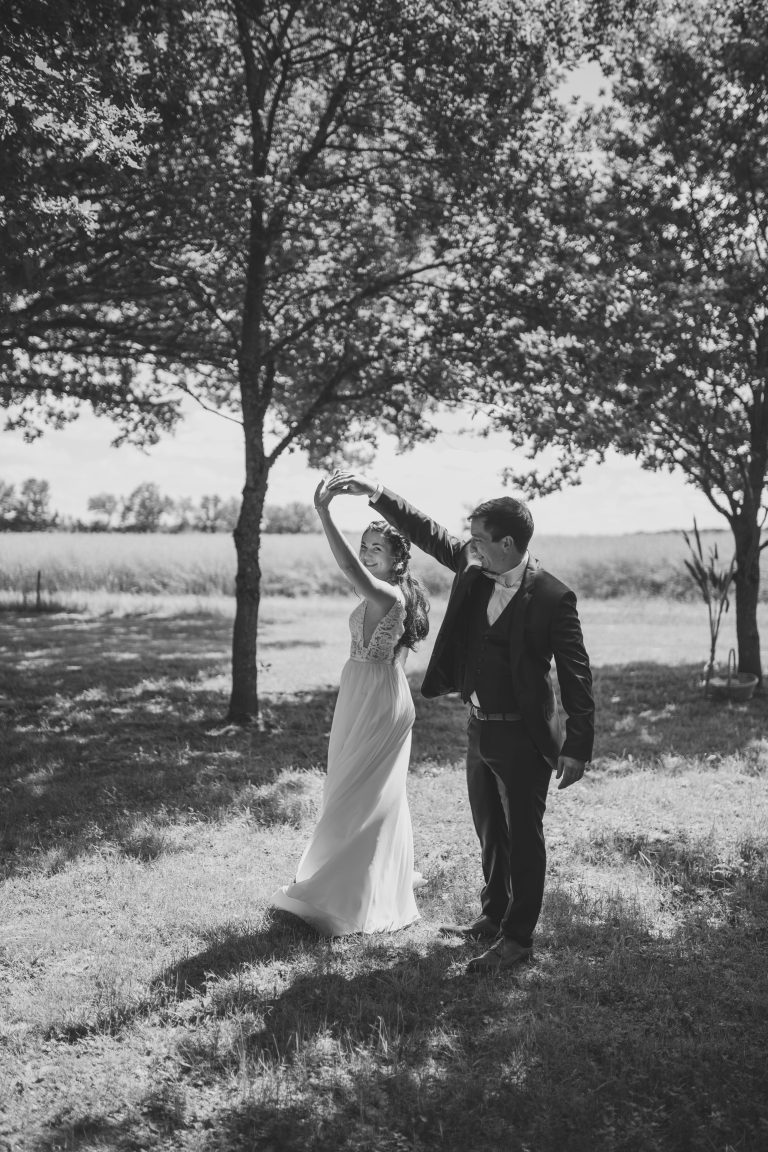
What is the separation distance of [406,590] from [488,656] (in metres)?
0.99

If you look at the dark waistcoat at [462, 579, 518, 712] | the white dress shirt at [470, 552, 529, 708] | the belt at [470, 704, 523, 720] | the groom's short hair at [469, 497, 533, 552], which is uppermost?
the groom's short hair at [469, 497, 533, 552]

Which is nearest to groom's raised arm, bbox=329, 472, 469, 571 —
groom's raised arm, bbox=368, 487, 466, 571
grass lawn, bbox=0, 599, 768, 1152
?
groom's raised arm, bbox=368, 487, 466, 571

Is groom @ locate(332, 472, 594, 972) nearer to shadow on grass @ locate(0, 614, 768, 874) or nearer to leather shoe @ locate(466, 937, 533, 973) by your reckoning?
leather shoe @ locate(466, 937, 533, 973)

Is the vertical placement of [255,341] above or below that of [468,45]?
below

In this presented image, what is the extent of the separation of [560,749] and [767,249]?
1223cm

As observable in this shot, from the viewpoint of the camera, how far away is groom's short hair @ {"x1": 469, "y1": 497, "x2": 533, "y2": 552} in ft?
14.8

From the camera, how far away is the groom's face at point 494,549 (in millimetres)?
4535

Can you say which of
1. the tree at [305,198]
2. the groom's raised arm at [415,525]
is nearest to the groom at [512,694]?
the groom's raised arm at [415,525]

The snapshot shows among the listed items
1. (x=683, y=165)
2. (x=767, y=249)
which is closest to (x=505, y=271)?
(x=683, y=165)

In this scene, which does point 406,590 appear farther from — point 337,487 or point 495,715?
point 495,715

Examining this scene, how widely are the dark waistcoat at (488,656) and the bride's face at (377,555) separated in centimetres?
76

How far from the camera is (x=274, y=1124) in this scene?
3.32 m

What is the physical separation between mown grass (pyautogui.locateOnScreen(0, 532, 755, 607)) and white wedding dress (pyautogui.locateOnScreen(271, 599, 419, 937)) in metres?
23.7

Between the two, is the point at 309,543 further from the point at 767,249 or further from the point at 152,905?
the point at 152,905
